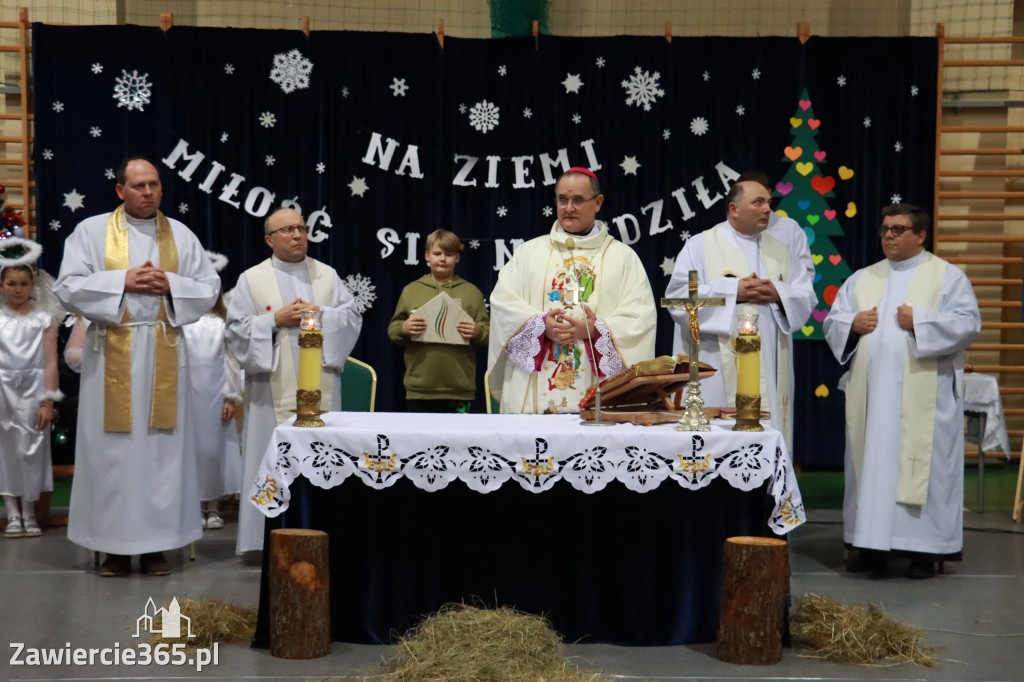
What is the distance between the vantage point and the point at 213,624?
3855 mm

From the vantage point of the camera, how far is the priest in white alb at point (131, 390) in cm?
502

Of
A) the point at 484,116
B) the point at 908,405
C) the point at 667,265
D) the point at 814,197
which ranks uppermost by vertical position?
the point at 484,116

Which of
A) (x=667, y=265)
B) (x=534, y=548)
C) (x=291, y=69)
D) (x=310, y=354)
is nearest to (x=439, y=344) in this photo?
(x=667, y=265)

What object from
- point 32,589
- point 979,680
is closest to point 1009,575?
point 979,680

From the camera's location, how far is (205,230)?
756 cm

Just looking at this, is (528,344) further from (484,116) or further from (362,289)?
(484,116)

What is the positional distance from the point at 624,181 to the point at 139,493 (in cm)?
394

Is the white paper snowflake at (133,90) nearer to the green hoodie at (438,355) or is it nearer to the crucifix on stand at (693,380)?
the green hoodie at (438,355)

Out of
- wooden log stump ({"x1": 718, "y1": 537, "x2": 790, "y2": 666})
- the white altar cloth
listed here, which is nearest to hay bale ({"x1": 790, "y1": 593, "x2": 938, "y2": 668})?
wooden log stump ({"x1": 718, "y1": 537, "x2": 790, "y2": 666})

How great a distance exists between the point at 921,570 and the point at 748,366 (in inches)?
84.2

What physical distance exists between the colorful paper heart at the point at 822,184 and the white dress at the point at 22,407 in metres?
4.89

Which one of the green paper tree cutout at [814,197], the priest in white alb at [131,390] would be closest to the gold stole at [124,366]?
the priest in white alb at [131,390]

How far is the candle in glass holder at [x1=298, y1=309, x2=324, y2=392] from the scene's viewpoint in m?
3.77

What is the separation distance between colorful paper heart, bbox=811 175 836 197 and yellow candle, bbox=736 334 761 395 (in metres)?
4.24
